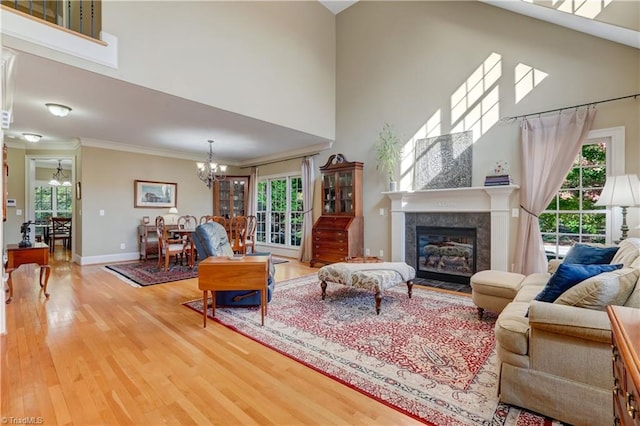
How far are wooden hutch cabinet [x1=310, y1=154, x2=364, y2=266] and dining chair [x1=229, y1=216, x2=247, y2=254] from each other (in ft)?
4.51

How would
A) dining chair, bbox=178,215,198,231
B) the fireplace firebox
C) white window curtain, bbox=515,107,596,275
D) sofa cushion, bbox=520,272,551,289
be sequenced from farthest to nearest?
dining chair, bbox=178,215,198,231 < the fireplace firebox < white window curtain, bbox=515,107,596,275 < sofa cushion, bbox=520,272,551,289

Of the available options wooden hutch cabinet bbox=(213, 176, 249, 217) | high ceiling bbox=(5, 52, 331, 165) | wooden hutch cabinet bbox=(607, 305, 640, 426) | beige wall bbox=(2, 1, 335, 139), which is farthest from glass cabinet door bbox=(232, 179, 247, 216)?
wooden hutch cabinet bbox=(607, 305, 640, 426)

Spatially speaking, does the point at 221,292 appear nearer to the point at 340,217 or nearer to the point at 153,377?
the point at 153,377

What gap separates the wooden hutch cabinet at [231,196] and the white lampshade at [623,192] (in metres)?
7.01

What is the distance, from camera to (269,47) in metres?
4.95

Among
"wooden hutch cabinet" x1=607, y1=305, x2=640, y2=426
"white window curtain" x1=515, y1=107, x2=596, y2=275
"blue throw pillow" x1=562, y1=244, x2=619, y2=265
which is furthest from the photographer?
"white window curtain" x1=515, y1=107, x2=596, y2=275

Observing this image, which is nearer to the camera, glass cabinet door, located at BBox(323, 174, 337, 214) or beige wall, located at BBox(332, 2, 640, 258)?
beige wall, located at BBox(332, 2, 640, 258)

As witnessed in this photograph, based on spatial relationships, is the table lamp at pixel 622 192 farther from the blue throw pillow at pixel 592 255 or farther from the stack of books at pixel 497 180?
the stack of books at pixel 497 180

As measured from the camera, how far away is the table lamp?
9.17 ft

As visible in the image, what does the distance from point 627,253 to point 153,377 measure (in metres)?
3.52

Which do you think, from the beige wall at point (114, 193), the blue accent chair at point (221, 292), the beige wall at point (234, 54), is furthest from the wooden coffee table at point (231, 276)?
the beige wall at point (114, 193)

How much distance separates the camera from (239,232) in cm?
582

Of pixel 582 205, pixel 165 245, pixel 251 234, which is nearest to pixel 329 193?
pixel 251 234

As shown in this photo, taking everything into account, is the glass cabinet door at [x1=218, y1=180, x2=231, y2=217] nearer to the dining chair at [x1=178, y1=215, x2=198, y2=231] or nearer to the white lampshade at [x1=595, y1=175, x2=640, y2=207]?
the dining chair at [x1=178, y1=215, x2=198, y2=231]
